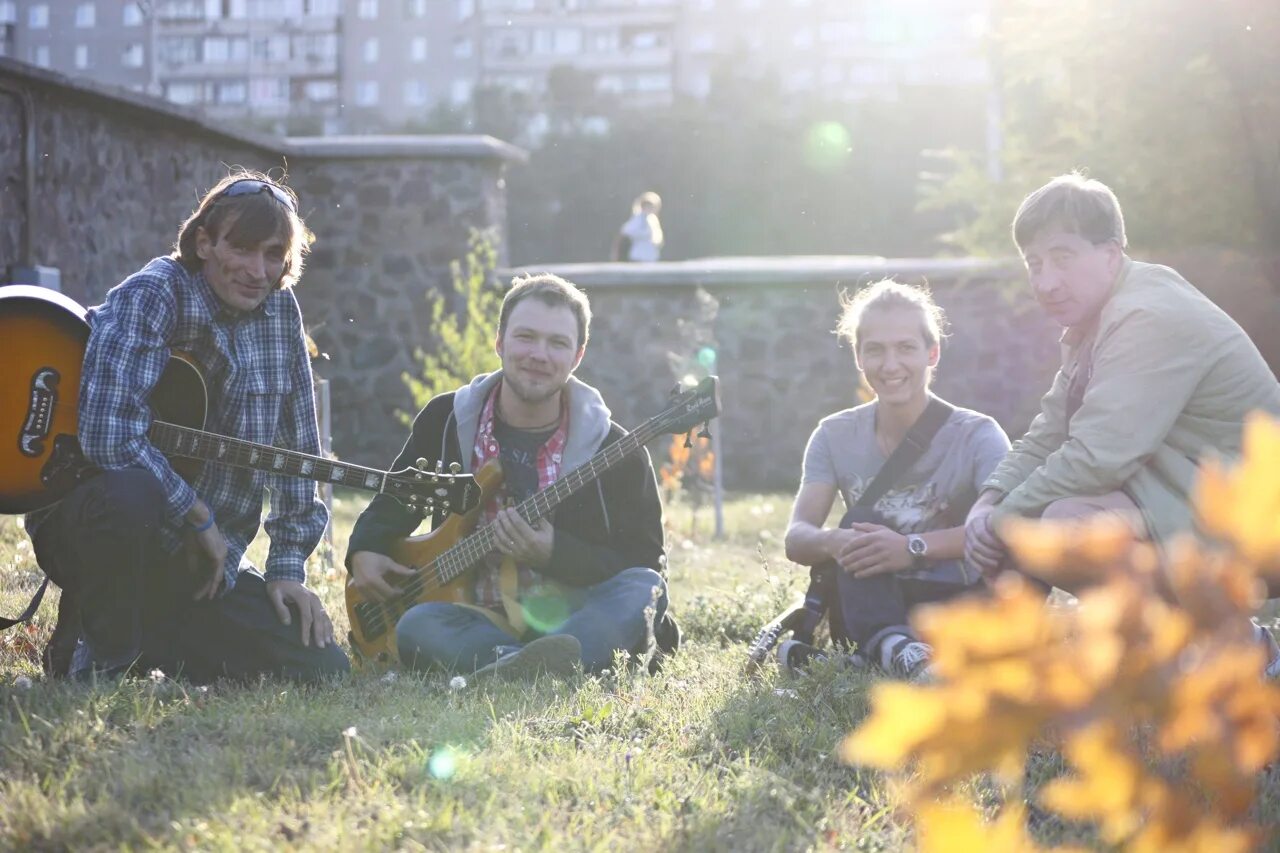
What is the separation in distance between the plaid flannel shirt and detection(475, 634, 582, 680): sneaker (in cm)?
66

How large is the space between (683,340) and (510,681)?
8.09m

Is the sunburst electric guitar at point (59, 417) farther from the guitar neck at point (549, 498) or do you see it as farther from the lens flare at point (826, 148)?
the lens flare at point (826, 148)

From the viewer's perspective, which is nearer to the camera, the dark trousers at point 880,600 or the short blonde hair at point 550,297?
the dark trousers at point 880,600

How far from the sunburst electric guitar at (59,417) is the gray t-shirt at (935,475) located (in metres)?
1.54

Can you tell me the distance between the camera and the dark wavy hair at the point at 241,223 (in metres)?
3.74

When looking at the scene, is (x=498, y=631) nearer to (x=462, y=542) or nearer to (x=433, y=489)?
(x=462, y=542)

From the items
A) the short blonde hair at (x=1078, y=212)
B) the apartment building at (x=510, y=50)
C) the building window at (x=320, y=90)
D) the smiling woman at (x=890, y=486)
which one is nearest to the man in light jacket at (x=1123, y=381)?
the short blonde hair at (x=1078, y=212)

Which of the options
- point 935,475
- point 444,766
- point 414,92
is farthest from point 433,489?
point 414,92

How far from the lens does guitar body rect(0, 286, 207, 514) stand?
3576 millimetres

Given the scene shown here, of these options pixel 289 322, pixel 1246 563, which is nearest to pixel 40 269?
pixel 289 322

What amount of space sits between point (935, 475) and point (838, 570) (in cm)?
42

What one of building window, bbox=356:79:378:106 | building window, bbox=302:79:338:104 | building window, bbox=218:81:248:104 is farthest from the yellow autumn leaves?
building window, bbox=356:79:378:106

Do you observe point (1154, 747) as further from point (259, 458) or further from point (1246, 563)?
point (259, 458)

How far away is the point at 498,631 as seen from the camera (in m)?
4.15
